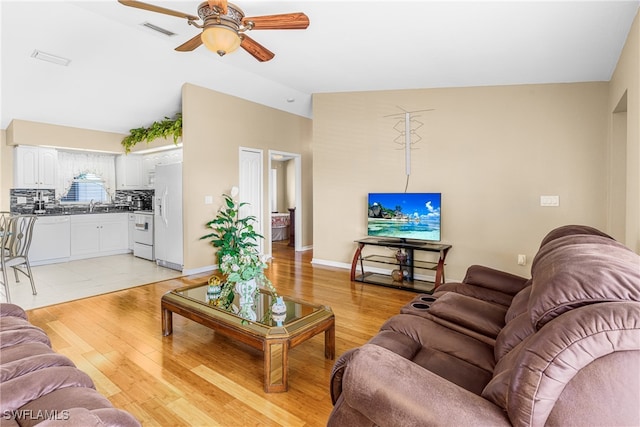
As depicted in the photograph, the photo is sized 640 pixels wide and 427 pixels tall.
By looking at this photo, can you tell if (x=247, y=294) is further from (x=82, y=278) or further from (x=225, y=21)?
(x=82, y=278)

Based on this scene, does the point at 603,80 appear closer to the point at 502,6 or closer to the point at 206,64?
the point at 502,6

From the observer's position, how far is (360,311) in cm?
354

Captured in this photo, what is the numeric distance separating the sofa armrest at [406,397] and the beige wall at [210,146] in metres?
4.28

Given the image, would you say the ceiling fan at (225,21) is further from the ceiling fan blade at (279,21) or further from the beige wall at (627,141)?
the beige wall at (627,141)

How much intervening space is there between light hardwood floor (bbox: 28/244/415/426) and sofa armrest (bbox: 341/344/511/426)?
0.92 meters

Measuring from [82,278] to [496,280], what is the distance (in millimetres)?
5327

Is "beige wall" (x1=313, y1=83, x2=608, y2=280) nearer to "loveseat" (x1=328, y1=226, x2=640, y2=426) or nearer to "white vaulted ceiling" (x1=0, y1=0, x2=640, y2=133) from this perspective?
"white vaulted ceiling" (x1=0, y1=0, x2=640, y2=133)

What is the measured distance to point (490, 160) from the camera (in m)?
4.27

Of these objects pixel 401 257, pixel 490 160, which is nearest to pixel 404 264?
pixel 401 257

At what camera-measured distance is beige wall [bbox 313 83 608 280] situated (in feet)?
12.8

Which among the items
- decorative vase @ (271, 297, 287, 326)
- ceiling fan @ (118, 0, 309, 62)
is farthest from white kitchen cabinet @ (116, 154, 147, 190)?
decorative vase @ (271, 297, 287, 326)

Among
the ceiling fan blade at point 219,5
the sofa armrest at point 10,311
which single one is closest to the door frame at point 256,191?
the ceiling fan blade at point 219,5

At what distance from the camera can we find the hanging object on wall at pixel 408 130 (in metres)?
4.70

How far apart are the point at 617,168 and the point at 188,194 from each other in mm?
5346
